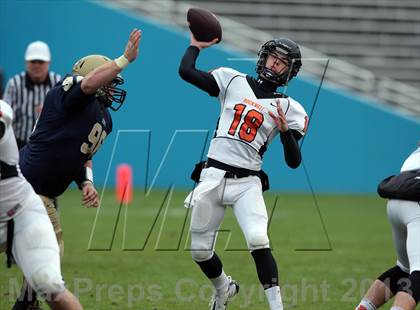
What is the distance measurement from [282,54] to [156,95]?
10.6m

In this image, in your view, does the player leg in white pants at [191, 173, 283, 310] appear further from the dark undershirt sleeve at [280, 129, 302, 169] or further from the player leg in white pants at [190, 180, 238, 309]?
the dark undershirt sleeve at [280, 129, 302, 169]

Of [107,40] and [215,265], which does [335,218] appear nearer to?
[107,40]

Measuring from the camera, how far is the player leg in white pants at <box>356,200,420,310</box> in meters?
5.20

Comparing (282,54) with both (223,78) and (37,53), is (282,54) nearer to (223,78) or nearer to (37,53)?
(223,78)

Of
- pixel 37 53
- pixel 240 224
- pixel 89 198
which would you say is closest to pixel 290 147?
pixel 240 224

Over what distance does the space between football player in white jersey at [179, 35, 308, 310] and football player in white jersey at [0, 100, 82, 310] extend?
1537 mm

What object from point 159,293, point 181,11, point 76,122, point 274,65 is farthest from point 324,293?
point 181,11

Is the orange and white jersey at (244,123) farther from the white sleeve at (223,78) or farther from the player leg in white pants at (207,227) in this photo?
the player leg in white pants at (207,227)

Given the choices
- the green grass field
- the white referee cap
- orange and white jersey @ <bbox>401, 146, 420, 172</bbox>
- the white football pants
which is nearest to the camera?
the white football pants

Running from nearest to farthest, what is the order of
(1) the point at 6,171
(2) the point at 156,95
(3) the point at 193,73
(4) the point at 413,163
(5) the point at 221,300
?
1. (1) the point at 6,171
2. (4) the point at 413,163
3. (3) the point at 193,73
4. (5) the point at 221,300
5. (2) the point at 156,95

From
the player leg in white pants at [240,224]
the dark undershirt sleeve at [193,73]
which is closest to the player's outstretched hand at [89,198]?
the player leg in white pants at [240,224]

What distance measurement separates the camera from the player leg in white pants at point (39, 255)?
4.45 meters

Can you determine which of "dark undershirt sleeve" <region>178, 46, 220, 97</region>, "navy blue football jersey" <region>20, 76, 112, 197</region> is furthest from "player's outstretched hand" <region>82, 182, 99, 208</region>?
"dark undershirt sleeve" <region>178, 46, 220, 97</region>

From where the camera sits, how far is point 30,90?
9695 millimetres
